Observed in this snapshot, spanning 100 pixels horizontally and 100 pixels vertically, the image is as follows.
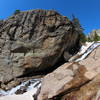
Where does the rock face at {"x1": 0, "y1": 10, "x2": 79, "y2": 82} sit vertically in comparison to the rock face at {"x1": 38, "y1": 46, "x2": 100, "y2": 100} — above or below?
above

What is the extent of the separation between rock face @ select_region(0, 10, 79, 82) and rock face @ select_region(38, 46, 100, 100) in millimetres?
9380

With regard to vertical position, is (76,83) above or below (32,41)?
below

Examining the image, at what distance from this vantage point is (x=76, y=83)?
5.05 metres

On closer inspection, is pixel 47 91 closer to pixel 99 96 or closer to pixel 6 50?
pixel 99 96

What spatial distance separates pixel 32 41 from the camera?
52.1 ft

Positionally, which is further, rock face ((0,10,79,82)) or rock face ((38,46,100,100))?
rock face ((0,10,79,82))

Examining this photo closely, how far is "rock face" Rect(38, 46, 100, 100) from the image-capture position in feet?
15.3

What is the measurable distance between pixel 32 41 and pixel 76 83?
11.5m

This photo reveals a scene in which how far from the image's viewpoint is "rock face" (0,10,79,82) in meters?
15.0

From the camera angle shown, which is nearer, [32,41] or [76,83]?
[76,83]

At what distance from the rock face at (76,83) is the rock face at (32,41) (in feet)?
30.8

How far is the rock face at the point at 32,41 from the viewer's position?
15000 mm

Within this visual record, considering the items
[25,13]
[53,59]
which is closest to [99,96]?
[53,59]

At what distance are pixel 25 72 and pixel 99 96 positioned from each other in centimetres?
1168
